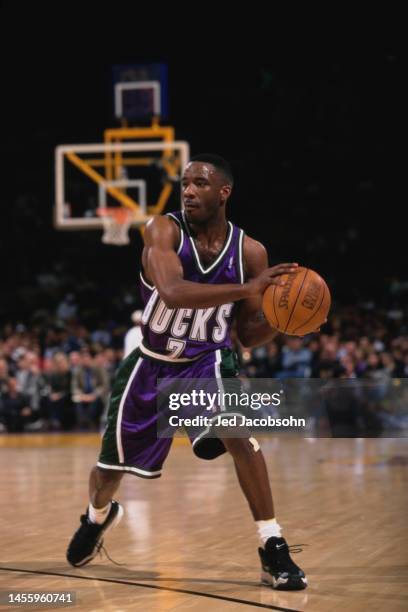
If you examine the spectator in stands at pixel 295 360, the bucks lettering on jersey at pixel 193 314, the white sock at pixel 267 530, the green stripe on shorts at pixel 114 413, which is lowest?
the spectator in stands at pixel 295 360

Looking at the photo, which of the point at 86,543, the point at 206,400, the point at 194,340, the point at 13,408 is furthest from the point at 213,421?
the point at 13,408

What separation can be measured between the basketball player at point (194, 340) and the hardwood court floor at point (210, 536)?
0.27 metres

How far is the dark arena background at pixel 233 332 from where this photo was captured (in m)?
4.93

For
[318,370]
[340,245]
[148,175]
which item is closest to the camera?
[318,370]

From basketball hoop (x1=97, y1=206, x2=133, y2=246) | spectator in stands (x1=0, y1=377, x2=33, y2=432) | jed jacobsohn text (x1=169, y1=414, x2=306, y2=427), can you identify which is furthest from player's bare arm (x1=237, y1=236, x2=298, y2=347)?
spectator in stands (x1=0, y1=377, x2=33, y2=432)

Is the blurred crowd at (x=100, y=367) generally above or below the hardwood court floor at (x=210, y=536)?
below

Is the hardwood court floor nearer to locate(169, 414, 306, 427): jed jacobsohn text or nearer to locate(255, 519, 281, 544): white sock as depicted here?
locate(255, 519, 281, 544): white sock

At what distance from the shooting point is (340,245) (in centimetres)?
1969

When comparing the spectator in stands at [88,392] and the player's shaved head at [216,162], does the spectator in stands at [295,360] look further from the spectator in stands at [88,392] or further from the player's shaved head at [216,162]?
the player's shaved head at [216,162]

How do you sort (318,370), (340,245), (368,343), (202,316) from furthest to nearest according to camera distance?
1. (340,245)
2. (368,343)
3. (318,370)
4. (202,316)

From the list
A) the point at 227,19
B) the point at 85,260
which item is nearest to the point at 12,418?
the point at 85,260

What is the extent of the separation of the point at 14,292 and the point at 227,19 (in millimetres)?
6830

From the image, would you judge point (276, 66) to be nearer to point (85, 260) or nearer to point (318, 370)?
point (85, 260)

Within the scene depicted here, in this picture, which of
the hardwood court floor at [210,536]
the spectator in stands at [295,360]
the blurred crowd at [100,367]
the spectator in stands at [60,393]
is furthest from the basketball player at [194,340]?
the spectator in stands at [60,393]
